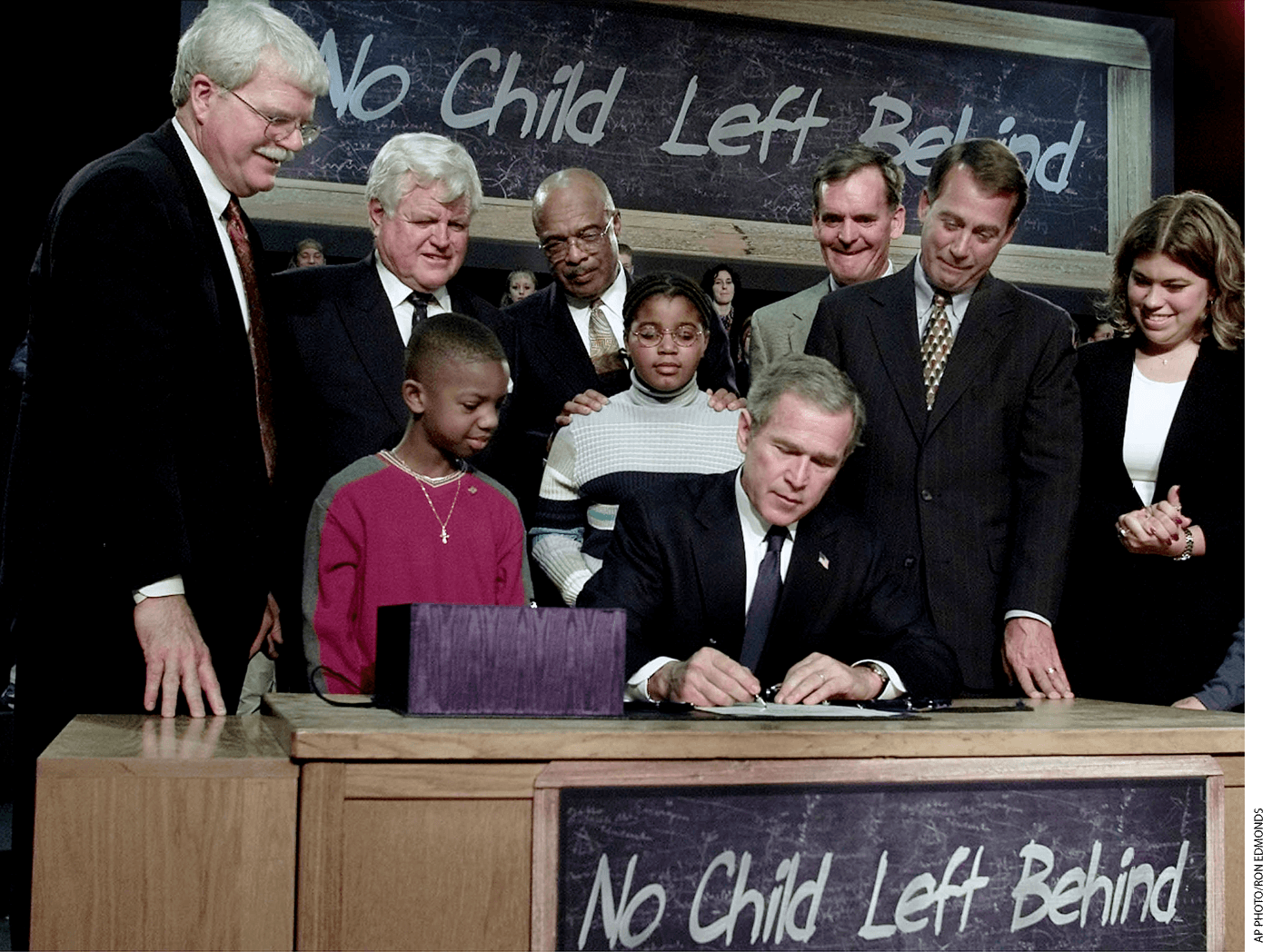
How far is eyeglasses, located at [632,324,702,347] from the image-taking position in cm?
291

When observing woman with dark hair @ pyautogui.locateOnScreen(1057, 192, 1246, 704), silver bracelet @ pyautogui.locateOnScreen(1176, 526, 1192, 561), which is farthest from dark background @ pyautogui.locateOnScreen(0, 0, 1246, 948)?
silver bracelet @ pyautogui.locateOnScreen(1176, 526, 1192, 561)

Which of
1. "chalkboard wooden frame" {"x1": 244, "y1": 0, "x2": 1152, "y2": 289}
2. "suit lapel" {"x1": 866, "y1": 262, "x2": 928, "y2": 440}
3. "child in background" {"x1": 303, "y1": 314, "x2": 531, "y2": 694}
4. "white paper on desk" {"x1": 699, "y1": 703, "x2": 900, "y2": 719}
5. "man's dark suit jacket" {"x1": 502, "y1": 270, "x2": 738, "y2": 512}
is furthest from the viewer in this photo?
"chalkboard wooden frame" {"x1": 244, "y1": 0, "x2": 1152, "y2": 289}

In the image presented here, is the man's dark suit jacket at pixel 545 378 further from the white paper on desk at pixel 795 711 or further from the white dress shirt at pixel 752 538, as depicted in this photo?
the white paper on desk at pixel 795 711

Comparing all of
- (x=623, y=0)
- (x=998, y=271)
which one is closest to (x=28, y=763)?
(x=623, y=0)

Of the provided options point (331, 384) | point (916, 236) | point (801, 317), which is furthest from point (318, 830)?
point (916, 236)

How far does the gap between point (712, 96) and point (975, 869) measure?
12.9ft

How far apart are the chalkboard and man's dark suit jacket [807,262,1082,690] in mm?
2307

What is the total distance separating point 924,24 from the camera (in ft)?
17.4

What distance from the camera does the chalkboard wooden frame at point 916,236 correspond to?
4.80m

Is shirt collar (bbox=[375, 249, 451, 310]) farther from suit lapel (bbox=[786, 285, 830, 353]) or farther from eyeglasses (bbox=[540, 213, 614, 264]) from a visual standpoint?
suit lapel (bbox=[786, 285, 830, 353])

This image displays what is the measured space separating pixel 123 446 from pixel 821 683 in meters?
1.03

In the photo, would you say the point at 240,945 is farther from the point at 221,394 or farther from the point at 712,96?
the point at 712,96

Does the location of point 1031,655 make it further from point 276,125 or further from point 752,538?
point 276,125

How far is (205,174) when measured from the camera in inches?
88.4
